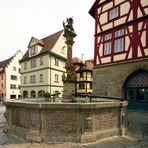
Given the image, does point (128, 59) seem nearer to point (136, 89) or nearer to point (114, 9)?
point (136, 89)

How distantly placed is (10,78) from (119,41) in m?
37.1

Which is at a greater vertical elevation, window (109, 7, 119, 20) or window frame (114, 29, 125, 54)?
window (109, 7, 119, 20)

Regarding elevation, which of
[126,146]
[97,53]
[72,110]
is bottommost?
[126,146]

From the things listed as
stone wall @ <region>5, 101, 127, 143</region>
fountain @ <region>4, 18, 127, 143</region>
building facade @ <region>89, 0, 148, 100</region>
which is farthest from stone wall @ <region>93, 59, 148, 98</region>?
stone wall @ <region>5, 101, 127, 143</region>

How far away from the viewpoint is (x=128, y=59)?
16.8m

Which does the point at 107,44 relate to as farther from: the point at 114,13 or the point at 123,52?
the point at 114,13

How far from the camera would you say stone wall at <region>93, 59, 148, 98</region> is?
53.8ft

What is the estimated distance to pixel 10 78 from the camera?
48344 millimetres

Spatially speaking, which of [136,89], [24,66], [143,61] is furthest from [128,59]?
[24,66]

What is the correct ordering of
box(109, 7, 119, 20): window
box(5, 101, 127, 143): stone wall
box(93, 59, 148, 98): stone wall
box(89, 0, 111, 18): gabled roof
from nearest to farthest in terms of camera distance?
box(5, 101, 127, 143): stone wall
box(93, 59, 148, 98): stone wall
box(109, 7, 119, 20): window
box(89, 0, 111, 18): gabled roof

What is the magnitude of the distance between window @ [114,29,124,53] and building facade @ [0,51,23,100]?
118 feet

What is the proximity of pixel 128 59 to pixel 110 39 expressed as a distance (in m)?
3.15

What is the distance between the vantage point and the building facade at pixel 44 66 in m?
31.9

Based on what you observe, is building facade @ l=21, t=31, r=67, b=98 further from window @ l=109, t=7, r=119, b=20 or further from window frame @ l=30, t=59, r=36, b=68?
window @ l=109, t=7, r=119, b=20
